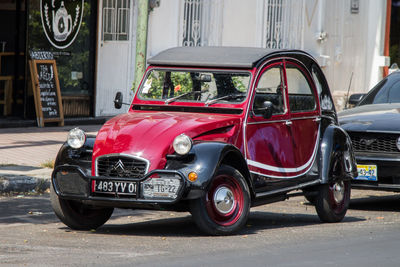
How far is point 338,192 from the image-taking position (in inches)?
379

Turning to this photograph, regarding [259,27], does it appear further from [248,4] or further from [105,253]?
[105,253]

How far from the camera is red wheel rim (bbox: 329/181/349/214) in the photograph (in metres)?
9.49

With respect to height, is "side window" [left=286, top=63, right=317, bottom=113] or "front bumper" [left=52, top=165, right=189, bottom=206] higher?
"side window" [left=286, top=63, right=317, bottom=113]

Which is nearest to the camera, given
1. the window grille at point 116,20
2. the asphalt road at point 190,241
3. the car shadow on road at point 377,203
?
the asphalt road at point 190,241

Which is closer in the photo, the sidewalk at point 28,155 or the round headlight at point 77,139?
the round headlight at point 77,139

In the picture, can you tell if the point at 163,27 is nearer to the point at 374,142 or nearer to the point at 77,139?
the point at 374,142

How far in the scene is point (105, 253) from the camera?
7.20m

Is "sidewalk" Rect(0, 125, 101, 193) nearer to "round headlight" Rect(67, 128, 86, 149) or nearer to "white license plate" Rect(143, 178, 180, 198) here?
"round headlight" Rect(67, 128, 86, 149)

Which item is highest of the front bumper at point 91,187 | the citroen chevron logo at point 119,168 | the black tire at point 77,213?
the citroen chevron logo at point 119,168

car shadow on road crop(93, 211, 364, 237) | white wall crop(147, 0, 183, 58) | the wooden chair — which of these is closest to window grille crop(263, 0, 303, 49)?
white wall crop(147, 0, 183, 58)

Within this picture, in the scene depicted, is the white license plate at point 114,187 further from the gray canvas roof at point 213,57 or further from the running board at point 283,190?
the gray canvas roof at point 213,57

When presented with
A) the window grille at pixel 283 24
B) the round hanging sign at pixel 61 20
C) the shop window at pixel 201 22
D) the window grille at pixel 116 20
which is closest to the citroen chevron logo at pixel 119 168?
the round hanging sign at pixel 61 20

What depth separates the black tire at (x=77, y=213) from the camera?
837cm

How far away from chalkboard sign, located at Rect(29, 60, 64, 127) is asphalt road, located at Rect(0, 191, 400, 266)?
20.7 ft
